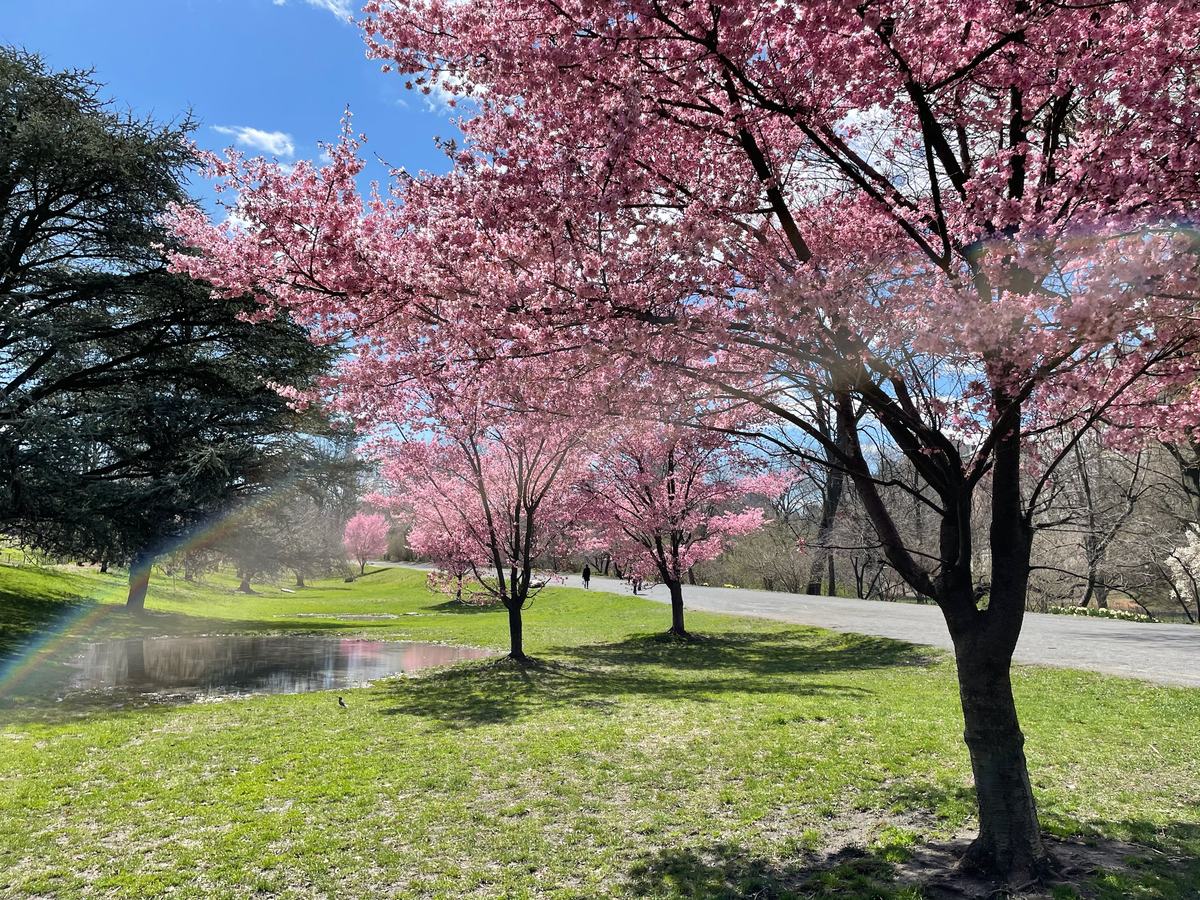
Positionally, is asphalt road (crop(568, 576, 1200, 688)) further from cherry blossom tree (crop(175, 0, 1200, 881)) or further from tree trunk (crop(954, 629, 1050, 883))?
cherry blossom tree (crop(175, 0, 1200, 881))

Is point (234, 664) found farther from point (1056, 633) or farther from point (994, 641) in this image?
point (1056, 633)

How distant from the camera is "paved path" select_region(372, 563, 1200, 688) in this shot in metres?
11.0

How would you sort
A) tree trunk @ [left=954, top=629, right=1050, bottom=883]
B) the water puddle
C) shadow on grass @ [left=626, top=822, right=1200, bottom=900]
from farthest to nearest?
the water puddle → tree trunk @ [left=954, top=629, right=1050, bottom=883] → shadow on grass @ [left=626, top=822, right=1200, bottom=900]

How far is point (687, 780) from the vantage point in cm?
618

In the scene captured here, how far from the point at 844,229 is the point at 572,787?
16.3 feet

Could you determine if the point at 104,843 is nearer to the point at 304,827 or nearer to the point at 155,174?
the point at 304,827

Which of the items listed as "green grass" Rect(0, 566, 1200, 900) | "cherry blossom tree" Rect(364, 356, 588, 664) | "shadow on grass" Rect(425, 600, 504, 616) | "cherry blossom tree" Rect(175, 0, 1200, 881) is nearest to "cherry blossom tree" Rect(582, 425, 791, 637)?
"cherry blossom tree" Rect(364, 356, 588, 664)

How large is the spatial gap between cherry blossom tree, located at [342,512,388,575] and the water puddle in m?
46.9

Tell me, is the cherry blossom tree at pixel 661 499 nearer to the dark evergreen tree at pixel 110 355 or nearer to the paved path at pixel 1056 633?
the paved path at pixel 1056 633

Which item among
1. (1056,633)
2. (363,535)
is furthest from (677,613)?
(363,535)

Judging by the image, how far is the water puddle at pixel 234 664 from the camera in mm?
11758

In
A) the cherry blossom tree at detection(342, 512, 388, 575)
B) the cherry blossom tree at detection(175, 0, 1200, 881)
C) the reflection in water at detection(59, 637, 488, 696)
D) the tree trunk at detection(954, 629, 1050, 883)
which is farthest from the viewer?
the cherry blossom tree at detection(342, 512, 388, 575)

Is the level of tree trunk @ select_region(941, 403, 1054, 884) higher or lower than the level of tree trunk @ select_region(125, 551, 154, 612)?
higher

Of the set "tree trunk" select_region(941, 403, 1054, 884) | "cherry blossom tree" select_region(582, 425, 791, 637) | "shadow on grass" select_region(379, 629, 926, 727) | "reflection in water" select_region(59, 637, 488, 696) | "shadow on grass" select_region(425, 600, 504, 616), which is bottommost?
"shadow on grass" select_region(425, 600, 504, 616)
